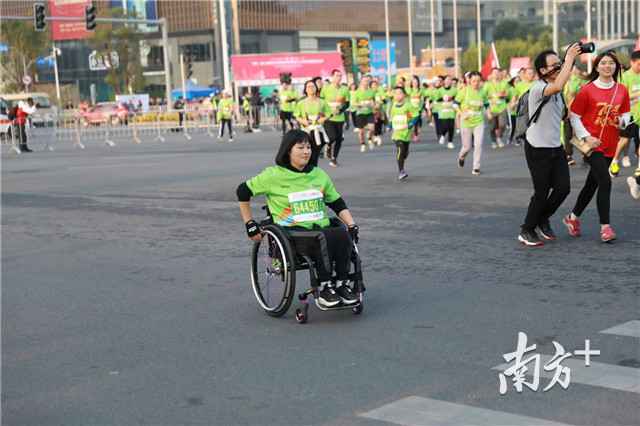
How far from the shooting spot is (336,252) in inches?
267

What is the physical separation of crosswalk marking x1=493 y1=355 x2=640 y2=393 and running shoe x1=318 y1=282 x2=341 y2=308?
1.59 metres

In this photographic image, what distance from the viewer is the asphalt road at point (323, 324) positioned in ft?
16.4

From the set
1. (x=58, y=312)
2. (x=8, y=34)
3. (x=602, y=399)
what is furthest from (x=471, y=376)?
(x=8, y=34)

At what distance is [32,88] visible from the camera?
10244 cm

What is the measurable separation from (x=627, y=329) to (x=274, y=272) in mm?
2440

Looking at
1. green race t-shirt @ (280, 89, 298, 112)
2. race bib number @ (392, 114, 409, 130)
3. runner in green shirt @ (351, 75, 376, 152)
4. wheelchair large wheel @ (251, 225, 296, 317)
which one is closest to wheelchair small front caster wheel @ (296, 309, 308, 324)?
wheelchair large wheel @ (251, 225, 296, 317)

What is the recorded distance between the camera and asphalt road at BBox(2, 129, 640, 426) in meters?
4.99

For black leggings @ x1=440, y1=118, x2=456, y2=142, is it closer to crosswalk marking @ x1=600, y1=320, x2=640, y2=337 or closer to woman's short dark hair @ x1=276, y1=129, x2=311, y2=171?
woman's short dark hair @ x1=276, y1=129, x2=311, y2=171

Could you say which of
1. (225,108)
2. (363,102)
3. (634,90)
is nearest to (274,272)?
(634,90)

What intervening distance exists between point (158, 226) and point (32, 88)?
9498cm

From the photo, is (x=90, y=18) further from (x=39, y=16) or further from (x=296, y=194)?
(x=296, y=194)

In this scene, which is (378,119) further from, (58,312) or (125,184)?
(58,312)

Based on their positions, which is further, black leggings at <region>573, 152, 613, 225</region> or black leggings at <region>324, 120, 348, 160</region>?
black leggings at <region>324, 120, 348, 160</region>

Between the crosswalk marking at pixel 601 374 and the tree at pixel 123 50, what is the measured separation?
81.4 metres
